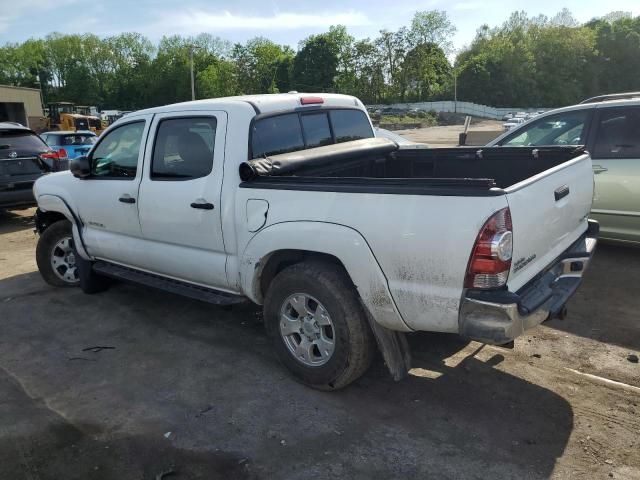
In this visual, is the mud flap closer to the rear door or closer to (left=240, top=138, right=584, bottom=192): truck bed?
(left=240, top=138, right=584, bottom=192): truck bed

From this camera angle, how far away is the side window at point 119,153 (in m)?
4.70

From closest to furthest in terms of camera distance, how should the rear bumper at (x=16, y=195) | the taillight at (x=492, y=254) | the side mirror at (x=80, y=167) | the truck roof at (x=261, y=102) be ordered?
the taillight at (x=492, y=254) < the truck roof at (x=261, y=102) < the side mirror at (x=80, y=167) < the rear bumper at (x=16, y=195)

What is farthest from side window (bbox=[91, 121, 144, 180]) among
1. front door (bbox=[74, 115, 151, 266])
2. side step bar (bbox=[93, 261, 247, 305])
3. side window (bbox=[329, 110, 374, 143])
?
side window (bbox=[329, 110, 374, 143])

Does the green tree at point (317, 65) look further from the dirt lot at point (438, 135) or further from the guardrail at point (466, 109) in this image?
the dirt lot at point (438, 135)

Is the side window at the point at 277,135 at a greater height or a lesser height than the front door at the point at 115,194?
Result: greater

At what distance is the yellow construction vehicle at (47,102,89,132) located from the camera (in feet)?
110

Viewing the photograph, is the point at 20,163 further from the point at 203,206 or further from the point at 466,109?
the point at 466,109

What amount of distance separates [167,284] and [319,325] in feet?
5.48

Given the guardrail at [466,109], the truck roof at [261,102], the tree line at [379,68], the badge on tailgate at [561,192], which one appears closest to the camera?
the badge on tailgate at [561,192]

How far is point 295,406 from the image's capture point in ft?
11.2

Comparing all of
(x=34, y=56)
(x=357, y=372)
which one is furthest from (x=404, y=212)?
(x=34, y=56)

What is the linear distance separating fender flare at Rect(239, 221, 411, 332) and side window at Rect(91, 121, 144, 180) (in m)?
1.92

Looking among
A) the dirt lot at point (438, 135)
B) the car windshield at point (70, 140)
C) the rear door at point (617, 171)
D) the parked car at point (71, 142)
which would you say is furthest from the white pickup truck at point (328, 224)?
the dirt lot at point (438, 135)

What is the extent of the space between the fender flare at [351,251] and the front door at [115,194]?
177 centimetres
